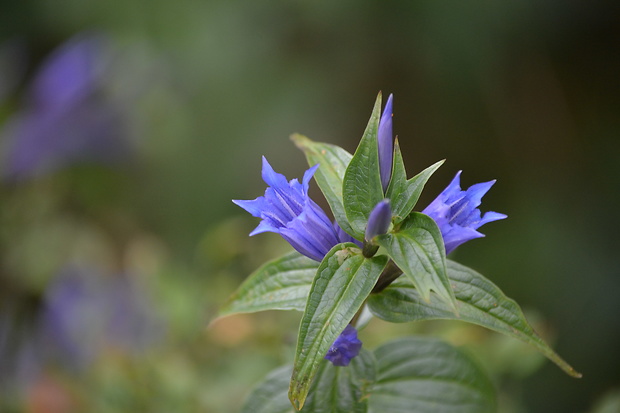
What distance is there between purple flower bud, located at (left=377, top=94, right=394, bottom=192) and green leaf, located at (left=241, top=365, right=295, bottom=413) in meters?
0.24

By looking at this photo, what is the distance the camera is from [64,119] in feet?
4.66

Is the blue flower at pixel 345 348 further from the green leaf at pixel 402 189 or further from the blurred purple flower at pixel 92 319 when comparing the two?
the blurred purple flower at pixel 92 319

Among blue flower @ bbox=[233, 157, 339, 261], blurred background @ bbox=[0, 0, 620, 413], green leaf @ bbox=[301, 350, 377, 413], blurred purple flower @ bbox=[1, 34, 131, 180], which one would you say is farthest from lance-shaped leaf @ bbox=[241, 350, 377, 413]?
blurred purple flower @ bbox=[1, 34, 131, 180]

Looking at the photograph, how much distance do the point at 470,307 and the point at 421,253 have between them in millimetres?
78

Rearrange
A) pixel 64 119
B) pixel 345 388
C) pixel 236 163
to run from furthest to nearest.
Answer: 1. pixel 236 163
2. pixel 64 119
3. pixel 345 388

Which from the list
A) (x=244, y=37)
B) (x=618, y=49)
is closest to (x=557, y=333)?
(x=618, y=49)

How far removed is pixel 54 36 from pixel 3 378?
120 cm

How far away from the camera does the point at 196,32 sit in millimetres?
1945

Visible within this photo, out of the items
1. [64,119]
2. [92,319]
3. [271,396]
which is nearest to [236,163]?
[64,119]

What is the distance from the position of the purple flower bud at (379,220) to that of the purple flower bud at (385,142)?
0.05 metres

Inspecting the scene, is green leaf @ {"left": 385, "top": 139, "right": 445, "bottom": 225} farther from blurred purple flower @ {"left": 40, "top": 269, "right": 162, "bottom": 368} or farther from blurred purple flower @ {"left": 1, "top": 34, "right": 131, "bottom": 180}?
blurred purple flower @ {"left": 1, "top": 34, "right": 131, "bottom": 180}

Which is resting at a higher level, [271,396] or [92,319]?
[92,319]

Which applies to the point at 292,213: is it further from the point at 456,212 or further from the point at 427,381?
the point at 427,381

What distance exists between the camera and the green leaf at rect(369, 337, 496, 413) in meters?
0.65
